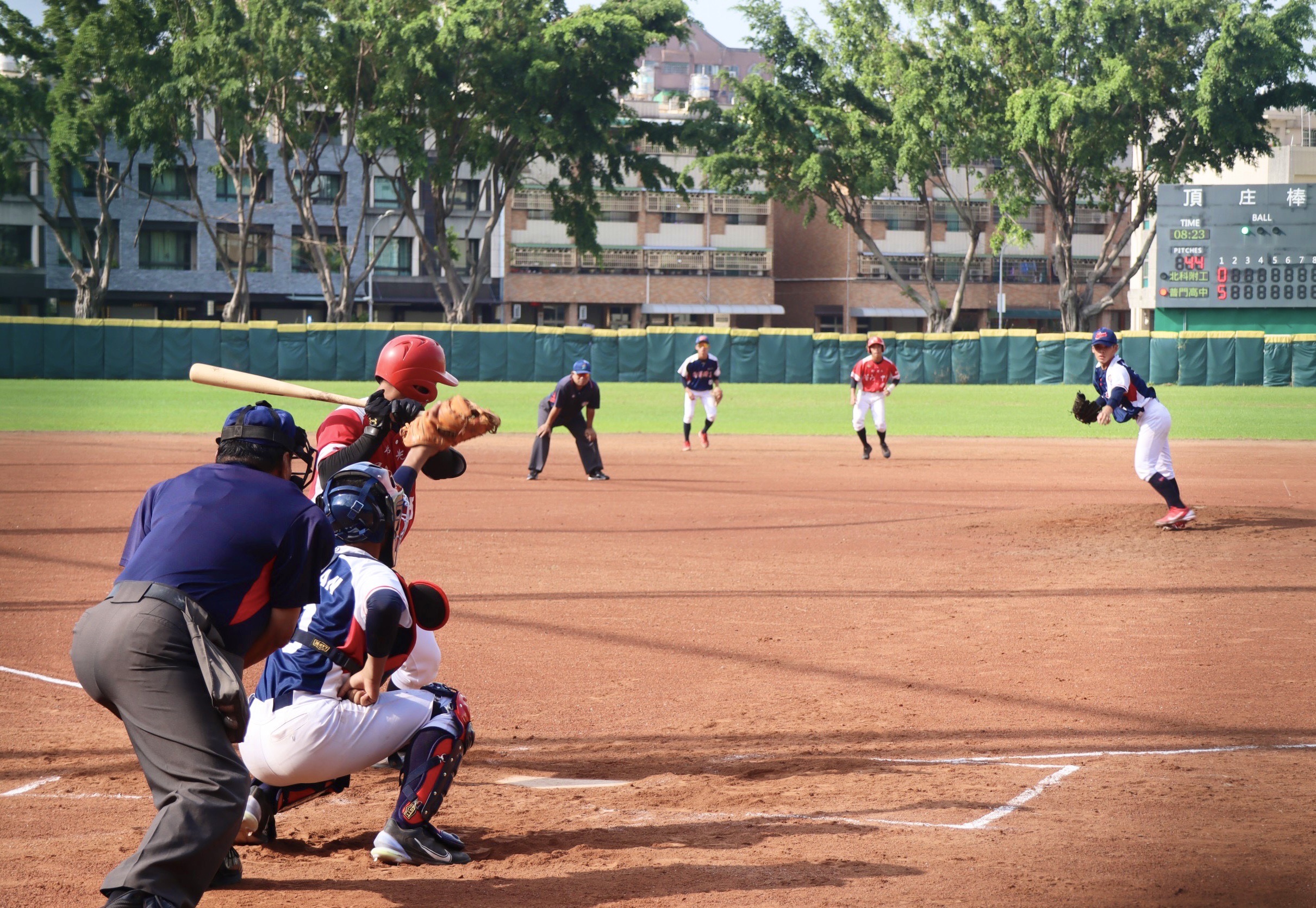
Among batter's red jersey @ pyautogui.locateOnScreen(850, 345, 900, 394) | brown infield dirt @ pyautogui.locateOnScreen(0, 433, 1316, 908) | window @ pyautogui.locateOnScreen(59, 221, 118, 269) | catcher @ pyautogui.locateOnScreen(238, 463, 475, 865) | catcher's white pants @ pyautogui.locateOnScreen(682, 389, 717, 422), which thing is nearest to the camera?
catcher @ pyautogui.locateOnScreen(238, 463, 475, 865)

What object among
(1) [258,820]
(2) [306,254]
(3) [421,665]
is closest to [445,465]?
(3) [421,665]

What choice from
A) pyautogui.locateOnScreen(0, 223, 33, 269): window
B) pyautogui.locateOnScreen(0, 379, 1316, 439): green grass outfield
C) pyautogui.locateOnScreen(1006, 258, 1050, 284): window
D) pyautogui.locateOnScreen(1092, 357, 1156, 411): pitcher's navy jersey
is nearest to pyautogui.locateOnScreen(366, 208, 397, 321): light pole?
pyautogui.locateOnScreen(0, 223, 33, 269): window

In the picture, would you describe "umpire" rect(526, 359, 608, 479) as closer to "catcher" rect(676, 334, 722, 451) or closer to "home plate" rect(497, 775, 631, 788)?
"catcher" rect(676, 334, 722, 451)

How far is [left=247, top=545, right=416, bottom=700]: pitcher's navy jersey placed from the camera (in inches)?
178

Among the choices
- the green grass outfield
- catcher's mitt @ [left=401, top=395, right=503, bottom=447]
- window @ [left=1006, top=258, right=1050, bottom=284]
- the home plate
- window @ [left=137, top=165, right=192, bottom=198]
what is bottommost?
the home plate

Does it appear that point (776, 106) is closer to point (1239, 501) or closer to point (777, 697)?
point (1239, 501)

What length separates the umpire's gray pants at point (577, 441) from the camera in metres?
19.3

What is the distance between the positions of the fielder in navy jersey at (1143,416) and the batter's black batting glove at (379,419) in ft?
32.3

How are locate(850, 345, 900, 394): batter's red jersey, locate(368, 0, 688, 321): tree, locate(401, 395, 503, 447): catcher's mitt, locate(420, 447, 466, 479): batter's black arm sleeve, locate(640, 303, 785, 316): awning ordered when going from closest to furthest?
locate(401, 395, 503, 447): catcher's mitt
locate(420, 447, 466, 479): batter's black arm sleeve
locate(850, 345, 900, 394): batter's red jersey
locate(368, 0, 688, 321): tree
locate(640, 303, 785, 316): awning

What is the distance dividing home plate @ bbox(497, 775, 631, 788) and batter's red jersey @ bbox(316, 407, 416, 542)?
1.24 metres

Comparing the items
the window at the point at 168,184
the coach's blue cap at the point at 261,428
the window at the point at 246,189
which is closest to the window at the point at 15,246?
the window at the point at 168,184

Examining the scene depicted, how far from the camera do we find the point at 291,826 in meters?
5.37

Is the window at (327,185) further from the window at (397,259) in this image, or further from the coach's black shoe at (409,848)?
the coach's black shoe at (409,848)

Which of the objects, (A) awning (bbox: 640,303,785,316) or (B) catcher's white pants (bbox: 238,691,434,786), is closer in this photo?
(B) catcher's white pants (bbox: 238,691,434,786)
